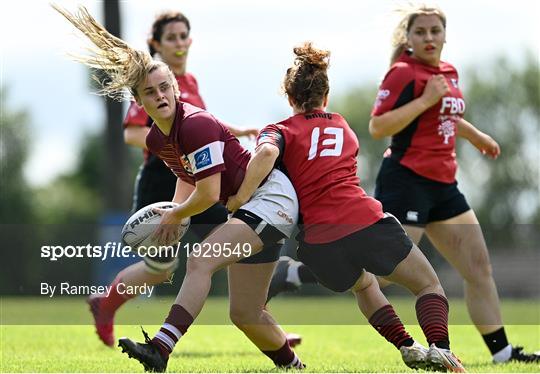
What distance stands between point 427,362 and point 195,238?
2.39 metres

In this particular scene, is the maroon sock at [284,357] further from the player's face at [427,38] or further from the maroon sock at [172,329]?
the player's face at [427,38]

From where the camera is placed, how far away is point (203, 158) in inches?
229

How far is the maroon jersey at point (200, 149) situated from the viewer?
583 centimetres

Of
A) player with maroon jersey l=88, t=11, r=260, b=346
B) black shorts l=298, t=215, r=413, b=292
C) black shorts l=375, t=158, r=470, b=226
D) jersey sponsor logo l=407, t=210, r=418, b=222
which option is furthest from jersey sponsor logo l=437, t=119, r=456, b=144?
player with maroon jersey l=88, t=11, r=260, b=346

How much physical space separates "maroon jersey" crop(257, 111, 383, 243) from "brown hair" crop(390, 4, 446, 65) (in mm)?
1806

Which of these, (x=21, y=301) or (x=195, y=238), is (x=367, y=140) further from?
(x=195, y=238)

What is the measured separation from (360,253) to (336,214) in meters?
0.25

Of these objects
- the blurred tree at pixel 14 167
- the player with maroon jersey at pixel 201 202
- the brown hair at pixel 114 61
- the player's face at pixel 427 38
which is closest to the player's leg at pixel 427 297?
the player with maroon jersey at pixel 201 202

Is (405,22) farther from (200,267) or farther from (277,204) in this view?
(200,267)

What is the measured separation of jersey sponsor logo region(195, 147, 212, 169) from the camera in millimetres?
5820

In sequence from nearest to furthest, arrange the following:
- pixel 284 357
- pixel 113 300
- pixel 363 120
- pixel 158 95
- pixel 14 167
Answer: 1. pixel 158 95
2. pixel 284 357
3. pixel 113 300
4. pixel 14 167
5. pixel 363 120

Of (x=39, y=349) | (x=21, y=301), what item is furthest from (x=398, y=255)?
(x=21, y=301)

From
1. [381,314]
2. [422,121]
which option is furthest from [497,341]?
[381,314]

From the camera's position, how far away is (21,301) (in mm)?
16266
